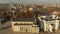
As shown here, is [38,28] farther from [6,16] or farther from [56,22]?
[6,16]

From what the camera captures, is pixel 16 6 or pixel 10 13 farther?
pixel 16 6

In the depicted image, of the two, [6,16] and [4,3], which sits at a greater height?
[4,3]

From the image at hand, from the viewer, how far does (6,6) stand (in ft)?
28.5

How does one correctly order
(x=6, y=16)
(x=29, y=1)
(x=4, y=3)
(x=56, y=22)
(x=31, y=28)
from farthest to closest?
1. (x=29, y=1)
2. (x=4, y=3)
3. (x=6, y=16)
4. (x=56, y=22)
5. (x=31, y=28)

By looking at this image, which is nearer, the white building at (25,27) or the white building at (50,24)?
the white building at (25,27)

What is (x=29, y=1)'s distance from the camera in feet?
29.2

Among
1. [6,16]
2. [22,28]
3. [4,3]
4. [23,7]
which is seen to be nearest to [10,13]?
[6,16]

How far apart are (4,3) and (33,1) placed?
1749 millimetres

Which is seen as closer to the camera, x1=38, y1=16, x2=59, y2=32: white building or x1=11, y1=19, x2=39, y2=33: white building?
x1=11, y1=19, x2=39, y2=33: white building

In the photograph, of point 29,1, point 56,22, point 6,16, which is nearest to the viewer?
point 56,22

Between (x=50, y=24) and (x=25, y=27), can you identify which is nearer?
(x=25, y=27)

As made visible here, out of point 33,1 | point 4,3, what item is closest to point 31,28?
point 4,3

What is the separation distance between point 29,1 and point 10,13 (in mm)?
1809

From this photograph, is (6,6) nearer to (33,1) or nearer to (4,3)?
(4,3)
